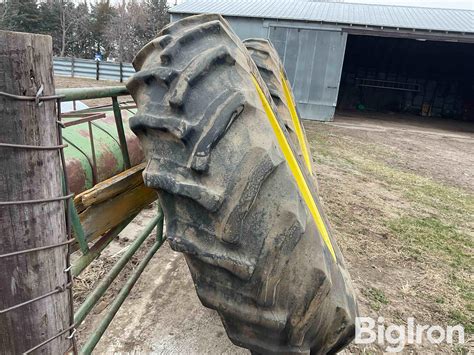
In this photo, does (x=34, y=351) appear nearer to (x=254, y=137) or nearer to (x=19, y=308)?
(x=19, y=308)

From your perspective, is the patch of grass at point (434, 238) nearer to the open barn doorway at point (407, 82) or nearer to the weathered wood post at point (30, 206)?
the weathered wood post at point (30, 206)

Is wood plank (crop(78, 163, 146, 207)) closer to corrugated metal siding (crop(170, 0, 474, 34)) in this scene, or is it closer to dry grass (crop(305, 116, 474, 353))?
dry grass (crop(305, 116, 474, 353))

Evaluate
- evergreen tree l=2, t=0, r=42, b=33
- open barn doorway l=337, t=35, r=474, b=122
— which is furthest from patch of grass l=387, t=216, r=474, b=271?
evergreen tree l=2, t=0, r=42, b=33

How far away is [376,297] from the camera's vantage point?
2.64m

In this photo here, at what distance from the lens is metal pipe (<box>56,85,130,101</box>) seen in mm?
1098

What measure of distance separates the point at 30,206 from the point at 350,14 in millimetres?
16393

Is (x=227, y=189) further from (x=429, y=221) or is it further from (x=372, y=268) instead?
(x=429, y=221)

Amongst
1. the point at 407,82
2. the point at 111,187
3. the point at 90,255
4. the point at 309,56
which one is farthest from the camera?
the point at 407,82

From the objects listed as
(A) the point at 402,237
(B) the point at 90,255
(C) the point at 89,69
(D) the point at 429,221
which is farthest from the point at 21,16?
(B) the point at 90,255

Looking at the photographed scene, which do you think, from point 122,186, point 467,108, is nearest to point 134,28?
point 467,108

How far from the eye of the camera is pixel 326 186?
520 cm

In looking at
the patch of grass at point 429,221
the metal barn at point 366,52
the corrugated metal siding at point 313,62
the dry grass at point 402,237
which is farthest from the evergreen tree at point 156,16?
the dry grass at point 402,237

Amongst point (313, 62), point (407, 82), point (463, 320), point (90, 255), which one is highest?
point (313, 62)

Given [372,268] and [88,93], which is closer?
[88,93]
